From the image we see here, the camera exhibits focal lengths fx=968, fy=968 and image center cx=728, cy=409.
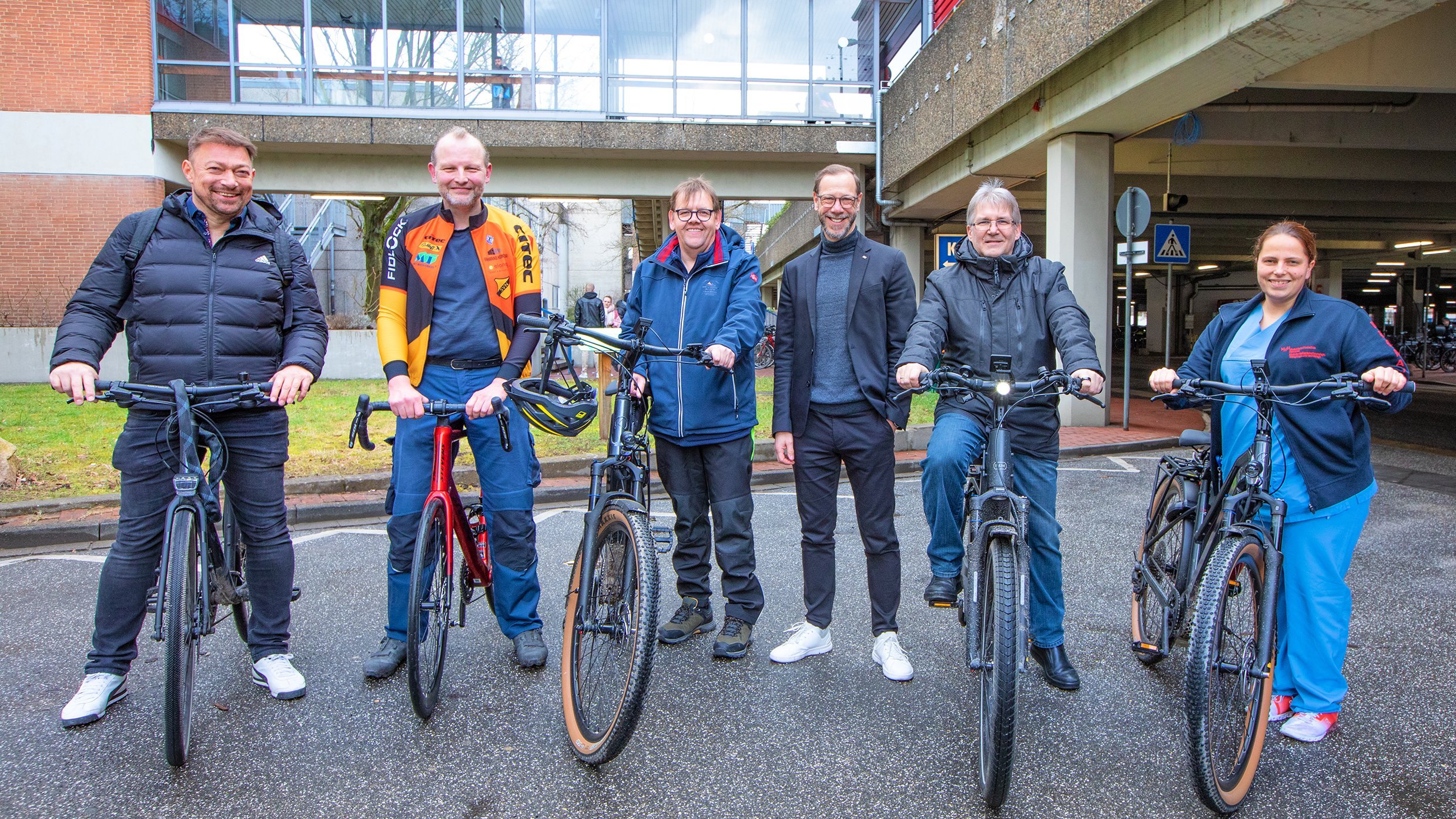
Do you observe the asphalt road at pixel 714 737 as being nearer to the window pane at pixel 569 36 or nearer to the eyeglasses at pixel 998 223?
the eyeglasses at pixel 998 223

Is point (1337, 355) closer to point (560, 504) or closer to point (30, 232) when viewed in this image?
point (560, 504)

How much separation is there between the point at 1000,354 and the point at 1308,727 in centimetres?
163

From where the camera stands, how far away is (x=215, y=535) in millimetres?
3504

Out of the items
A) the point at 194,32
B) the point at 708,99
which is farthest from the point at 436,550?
the point at 194,32

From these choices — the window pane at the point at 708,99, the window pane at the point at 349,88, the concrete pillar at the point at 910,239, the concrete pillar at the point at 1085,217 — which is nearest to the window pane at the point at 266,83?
the window pane at the point at 349,88

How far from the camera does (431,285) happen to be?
383cm

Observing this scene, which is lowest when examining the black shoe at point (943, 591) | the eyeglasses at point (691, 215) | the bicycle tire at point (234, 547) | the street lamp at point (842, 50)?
the black shoe at point (943, 591)

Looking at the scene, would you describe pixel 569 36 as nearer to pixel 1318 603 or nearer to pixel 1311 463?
pixel 1311 463

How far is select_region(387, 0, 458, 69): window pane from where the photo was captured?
17.2 metres

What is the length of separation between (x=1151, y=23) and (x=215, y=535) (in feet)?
28.3

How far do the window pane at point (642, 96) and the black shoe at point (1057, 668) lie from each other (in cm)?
1483

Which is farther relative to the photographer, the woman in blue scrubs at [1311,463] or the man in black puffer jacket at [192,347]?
the man in black puffer jacket at [192,347]

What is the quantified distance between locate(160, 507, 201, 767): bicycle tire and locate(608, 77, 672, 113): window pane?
586 inches

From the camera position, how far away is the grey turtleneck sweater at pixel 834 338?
3951 millimetres
